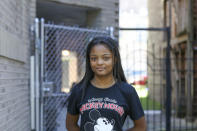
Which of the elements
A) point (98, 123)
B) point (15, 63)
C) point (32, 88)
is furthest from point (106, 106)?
point (32, 88)

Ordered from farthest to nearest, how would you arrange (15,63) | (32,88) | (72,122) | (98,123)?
(32,88) → (15,63) → (72,122) → (98,123)

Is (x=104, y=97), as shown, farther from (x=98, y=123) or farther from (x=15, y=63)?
(x=15, y=63)

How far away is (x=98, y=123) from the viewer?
5.88ft

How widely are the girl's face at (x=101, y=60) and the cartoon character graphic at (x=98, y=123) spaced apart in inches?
11.2

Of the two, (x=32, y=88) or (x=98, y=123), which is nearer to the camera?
(x=98, y=123)

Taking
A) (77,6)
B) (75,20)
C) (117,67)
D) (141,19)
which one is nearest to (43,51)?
(77,6)

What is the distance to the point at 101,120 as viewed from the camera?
1.79 meters

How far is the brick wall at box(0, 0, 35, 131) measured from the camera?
2.71 m

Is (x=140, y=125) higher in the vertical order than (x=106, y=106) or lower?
lower

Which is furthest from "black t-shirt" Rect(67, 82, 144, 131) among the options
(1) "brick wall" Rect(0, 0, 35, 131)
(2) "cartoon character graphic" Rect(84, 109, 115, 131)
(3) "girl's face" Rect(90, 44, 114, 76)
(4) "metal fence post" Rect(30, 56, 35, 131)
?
(4) "metal fence post" Rect(30, 56, 35, 131)

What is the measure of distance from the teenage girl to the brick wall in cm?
105

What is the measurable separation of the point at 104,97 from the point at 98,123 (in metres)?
0.19

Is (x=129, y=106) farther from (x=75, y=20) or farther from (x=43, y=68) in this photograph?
(x=75, y=20)

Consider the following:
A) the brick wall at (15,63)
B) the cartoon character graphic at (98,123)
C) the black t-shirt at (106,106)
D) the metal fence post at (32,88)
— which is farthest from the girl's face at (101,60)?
the metal fence post at (32,88)
